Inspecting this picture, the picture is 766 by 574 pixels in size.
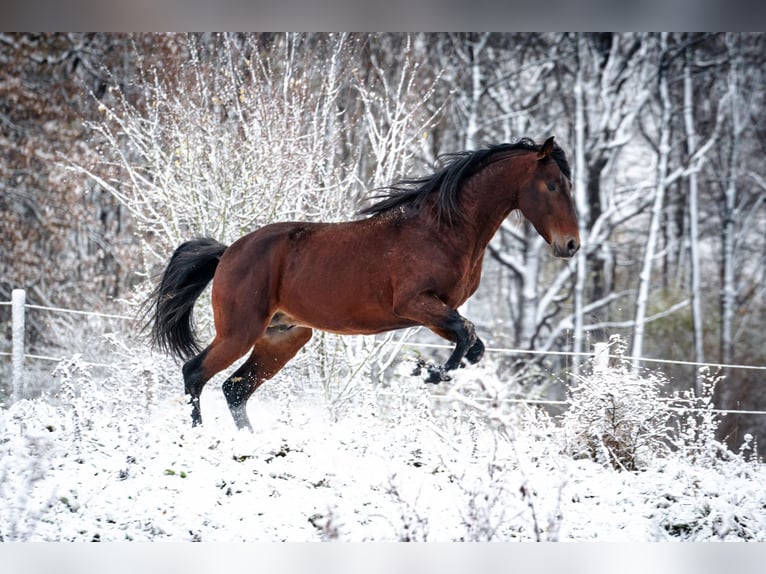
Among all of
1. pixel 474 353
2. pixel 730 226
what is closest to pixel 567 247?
pixel 474 353

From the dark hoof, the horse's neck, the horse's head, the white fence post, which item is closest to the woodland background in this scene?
the white fence post

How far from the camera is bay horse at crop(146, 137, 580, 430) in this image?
4.87m

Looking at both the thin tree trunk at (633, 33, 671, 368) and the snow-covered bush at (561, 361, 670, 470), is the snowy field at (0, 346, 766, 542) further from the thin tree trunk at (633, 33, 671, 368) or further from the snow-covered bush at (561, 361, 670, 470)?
the thin tree trunk at (633, 33, 671, 368)

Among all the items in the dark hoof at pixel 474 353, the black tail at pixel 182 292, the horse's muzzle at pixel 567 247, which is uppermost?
the horse's muzzle at pixel 567 247

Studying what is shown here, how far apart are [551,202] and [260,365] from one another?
7.00 feet

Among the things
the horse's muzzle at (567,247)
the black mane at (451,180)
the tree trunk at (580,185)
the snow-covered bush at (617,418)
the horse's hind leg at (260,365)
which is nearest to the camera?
the horse's muzzle at (567,247)

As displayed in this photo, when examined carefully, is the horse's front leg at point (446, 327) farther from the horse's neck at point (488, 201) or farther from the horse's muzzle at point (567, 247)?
the horse's muzzle at point (567, 247)

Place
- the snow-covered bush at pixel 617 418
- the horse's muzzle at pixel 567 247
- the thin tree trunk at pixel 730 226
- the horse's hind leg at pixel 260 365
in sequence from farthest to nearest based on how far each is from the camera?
the thin tree trunk at pixel 730 226
the horse's hind leg at pixel 260 365
the snow-covered bush at pixel 617 418
the horse's muzzle at pixel 567 247

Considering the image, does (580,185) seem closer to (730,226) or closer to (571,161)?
(571,161)

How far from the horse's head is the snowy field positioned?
3.02ft

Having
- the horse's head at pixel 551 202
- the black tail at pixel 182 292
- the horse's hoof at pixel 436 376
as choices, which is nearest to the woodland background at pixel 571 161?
the black tail at pixel 182 292

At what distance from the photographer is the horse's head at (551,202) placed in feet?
15.8

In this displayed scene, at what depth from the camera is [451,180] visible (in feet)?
16.6
